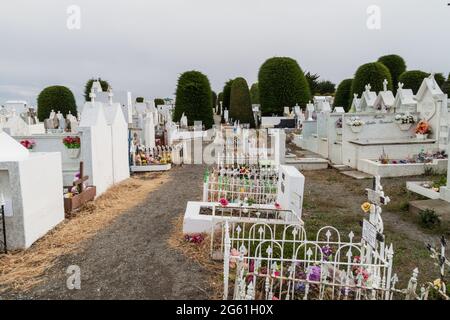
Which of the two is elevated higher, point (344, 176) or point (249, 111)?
point (249, 111)

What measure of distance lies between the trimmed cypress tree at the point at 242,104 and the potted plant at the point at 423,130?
26.8 metres

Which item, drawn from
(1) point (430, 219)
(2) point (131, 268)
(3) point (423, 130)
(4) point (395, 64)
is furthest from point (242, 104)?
(2) point (131, 268)

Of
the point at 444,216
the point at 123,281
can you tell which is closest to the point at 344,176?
the point at 444,216

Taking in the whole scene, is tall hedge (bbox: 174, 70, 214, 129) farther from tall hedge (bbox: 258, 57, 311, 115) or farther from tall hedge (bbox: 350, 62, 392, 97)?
tall hedge (bbox: 350, 62, 392, 97)

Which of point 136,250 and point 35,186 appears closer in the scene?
point 136,250

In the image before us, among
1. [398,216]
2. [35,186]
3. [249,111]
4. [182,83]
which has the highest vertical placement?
[182,83]

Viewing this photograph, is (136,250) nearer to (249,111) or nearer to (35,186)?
(35,186)

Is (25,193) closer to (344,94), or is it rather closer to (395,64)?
(344,94)

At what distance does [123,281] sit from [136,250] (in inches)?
44.9

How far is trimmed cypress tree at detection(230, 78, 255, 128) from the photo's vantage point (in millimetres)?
40375

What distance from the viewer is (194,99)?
35875 millimetres

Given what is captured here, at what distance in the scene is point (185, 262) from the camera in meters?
5.22

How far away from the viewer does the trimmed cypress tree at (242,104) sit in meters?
40.4

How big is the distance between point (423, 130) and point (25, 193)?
14125 mm
